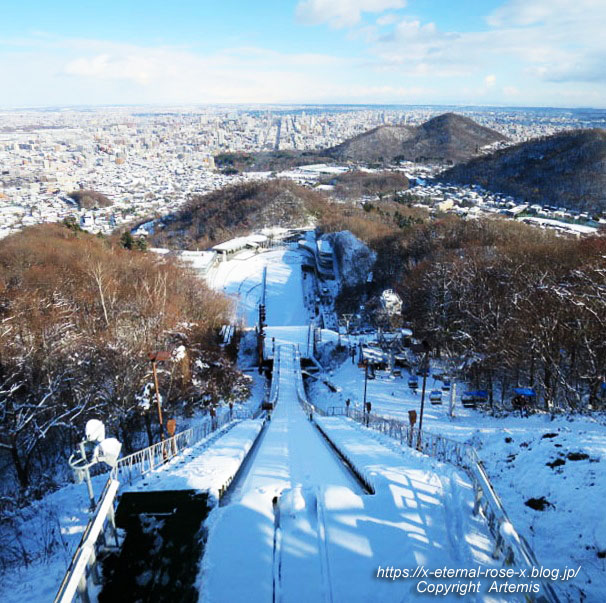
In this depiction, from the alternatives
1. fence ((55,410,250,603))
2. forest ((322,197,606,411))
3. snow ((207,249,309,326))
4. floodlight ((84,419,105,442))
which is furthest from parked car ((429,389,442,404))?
snow ((207,249,309,326))

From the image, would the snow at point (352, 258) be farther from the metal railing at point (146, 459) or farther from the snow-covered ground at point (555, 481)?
the metal railing at point (146, 459)

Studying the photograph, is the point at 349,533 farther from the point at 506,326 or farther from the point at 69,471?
the point at 506,326

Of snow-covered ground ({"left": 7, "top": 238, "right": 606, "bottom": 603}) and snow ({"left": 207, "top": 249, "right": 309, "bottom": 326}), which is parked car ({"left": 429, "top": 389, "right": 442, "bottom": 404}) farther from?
snow ({"left": 207, "top": 249, "right": 309, "bottom": 326})

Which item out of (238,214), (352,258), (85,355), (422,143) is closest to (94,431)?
(85,355)

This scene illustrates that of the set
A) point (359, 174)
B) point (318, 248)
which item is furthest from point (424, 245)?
point (359, 174)

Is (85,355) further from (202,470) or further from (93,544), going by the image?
(93,544)

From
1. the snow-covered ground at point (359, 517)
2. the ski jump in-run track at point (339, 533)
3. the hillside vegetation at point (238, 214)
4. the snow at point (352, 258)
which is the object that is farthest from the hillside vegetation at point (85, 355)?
the hillside vegetation at point (238, 214)

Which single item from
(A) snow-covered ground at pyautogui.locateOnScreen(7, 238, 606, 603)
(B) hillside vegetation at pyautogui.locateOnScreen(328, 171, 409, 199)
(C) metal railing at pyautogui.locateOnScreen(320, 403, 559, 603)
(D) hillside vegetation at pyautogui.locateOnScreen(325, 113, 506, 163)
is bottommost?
(A) snow-covered ground at pyautogui.locateOnScreen(7, 238, 606, 603)
